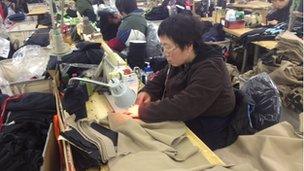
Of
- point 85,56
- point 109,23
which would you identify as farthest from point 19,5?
point 85,56

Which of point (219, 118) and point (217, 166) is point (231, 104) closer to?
point (219, 118)

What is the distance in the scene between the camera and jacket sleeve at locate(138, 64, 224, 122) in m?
1.58

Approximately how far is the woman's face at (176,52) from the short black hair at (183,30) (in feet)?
0.07

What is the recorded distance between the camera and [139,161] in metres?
1.25

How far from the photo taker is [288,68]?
2980 millimetres

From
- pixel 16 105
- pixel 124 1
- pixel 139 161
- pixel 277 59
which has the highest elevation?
pixel 124 1

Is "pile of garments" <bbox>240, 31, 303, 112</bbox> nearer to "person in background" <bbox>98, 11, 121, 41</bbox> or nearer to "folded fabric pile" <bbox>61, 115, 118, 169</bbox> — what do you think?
"person in background" <bbox>98, 11, 121, 41</bbox>

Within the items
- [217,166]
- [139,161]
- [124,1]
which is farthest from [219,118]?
[124,1]

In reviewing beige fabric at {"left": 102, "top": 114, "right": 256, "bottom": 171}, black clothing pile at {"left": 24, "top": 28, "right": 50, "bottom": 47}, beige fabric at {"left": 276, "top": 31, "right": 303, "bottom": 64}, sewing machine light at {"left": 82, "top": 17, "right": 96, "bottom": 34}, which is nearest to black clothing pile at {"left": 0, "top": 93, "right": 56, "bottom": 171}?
beige fabric at {"left": 102, "top": 114, "right": 256, "bottom": 171}

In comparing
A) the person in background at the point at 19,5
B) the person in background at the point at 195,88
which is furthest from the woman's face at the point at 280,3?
the person in background at the point at 19,5

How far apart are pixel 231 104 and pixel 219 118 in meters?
0.09

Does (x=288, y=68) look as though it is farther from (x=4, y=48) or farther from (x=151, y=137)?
(x=4, y=48)

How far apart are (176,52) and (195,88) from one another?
0.79 feet

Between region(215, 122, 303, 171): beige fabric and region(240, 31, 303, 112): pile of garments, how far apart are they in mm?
1296
